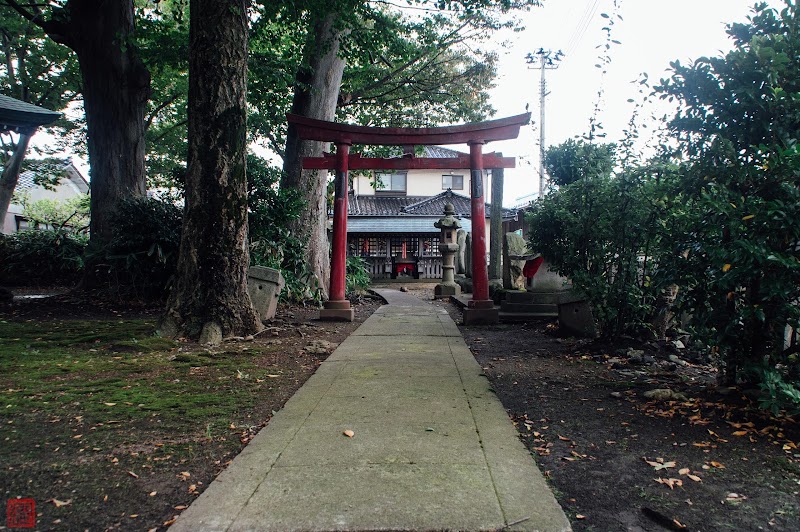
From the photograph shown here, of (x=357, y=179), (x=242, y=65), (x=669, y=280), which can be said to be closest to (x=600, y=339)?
(x=669, y=280)

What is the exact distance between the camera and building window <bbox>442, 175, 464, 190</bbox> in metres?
32.3

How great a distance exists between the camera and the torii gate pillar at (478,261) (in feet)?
29.3

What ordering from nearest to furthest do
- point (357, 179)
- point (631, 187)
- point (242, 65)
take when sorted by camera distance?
point (631, 187), point (242, 65), point (357, 179)

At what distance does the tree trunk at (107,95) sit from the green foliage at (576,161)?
315 inches

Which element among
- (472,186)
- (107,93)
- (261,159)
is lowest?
(472,186)

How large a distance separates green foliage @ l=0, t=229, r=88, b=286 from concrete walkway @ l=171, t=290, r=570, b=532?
14.6 m

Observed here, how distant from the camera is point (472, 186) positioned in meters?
9.25

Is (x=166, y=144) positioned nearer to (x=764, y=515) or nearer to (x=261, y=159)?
(x=261, y=159)

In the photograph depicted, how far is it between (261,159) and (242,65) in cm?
412

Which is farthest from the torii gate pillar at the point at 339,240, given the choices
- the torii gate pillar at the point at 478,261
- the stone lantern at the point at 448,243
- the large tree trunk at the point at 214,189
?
the stone lantern at the point at 448,243

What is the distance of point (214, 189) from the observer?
6398 mm

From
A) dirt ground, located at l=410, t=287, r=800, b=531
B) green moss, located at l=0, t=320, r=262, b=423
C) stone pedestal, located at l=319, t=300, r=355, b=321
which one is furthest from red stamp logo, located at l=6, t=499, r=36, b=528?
stone pedestal, located at l=319, t=300, r=355, b=321

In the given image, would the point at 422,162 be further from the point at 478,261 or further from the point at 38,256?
the point at 38,256

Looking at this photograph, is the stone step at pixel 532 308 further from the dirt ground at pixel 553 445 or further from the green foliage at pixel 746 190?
the green foliage at pixel 746 190
